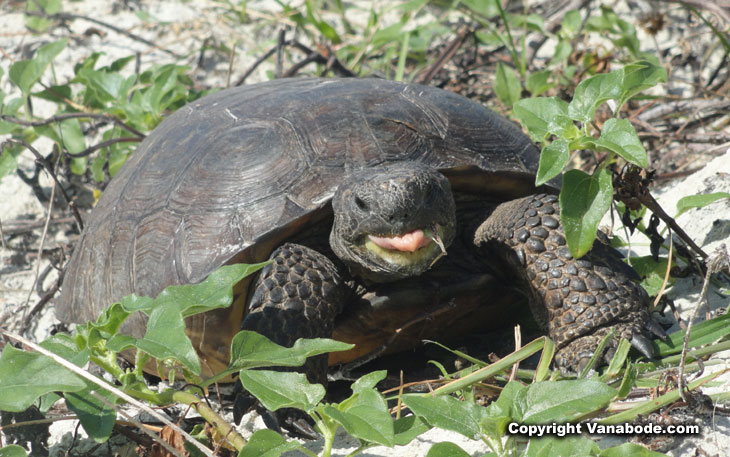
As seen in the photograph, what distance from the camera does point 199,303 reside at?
1.96 meters

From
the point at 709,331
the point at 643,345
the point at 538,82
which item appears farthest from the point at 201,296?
the point at 538,82

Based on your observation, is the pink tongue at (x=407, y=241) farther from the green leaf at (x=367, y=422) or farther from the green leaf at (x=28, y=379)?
the green leaf at (x=28, y=379)

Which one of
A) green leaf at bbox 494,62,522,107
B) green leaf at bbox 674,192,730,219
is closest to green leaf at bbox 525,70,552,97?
green leaf at bbox 494,62,522,107

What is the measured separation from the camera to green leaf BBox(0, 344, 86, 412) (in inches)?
68.5

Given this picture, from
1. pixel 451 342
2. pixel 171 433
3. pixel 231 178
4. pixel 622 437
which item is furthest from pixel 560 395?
pixel 231 178

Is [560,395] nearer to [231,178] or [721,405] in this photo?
[721,405]

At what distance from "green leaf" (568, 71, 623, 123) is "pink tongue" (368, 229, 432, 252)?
0.60m

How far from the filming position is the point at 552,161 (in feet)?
7.55

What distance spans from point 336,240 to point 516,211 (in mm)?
654

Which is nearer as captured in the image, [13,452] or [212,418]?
[13,452]

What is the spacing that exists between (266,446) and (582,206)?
1.17m

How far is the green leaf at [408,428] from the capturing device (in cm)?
177

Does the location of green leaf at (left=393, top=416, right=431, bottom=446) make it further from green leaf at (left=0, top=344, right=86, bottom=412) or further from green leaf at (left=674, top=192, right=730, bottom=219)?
green leaf at (left=674, top=192, right=730, bottom=219)

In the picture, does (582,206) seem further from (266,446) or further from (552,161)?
(266,446)
